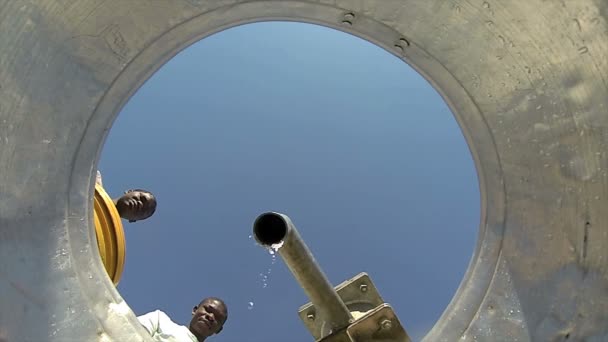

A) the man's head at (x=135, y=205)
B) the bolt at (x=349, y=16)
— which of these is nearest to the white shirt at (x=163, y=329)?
the man's head at (x=135, y=205)

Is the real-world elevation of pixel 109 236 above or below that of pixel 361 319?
above

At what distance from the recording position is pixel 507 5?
1861 mm

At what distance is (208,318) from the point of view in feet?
14.4

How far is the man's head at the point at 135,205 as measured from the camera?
13.5ft

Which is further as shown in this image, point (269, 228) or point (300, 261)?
point (300, 261)

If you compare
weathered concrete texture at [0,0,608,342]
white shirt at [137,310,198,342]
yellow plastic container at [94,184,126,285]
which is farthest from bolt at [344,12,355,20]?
white shirt at [137,310,198,342]

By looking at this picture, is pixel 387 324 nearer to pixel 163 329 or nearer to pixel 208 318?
pixel 163 329

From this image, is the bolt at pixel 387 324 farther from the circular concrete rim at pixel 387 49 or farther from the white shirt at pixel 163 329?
the white shirt at pixel 163 329

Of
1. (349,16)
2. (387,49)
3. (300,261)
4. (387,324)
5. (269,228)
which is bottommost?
(387,324)

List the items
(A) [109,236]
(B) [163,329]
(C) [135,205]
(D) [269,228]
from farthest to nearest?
(C) [135,205] → (B) [163,329] → (A) [109,236] → (D) [269,228]

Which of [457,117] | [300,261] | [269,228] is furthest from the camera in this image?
[300,261]

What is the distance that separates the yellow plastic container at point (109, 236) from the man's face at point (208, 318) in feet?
4.97

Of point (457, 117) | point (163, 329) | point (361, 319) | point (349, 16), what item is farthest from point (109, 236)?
point (457, 117)

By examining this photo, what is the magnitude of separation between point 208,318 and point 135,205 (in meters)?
0.96
